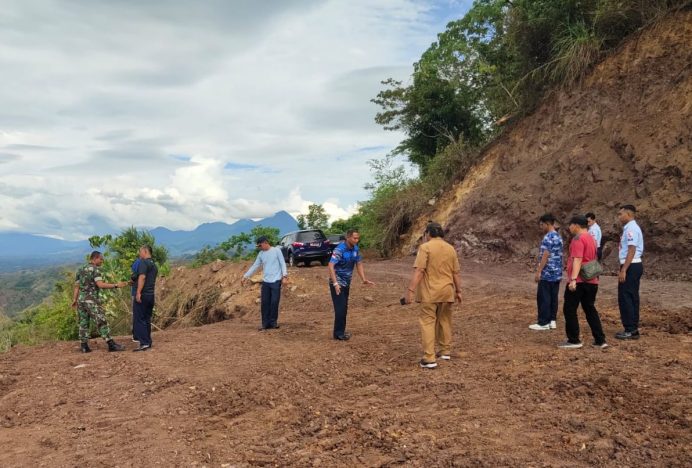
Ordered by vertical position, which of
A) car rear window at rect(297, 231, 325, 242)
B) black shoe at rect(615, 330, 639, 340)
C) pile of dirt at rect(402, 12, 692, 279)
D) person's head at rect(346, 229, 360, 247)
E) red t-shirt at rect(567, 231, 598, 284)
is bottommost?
black shoe at rect(615, 330, 639, 340)

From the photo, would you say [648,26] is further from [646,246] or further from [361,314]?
[361,314]

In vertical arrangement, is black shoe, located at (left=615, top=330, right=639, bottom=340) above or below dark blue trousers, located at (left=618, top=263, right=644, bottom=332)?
below

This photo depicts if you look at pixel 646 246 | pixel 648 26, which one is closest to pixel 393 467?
pixel 646 246

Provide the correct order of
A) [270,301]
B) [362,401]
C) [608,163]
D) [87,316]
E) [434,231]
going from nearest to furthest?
[362,401]
[434,231]
[87,316]
[270,301]
[608,163]

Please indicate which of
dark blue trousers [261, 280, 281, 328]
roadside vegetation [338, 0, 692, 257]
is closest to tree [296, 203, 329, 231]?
roadside vegetation [338, 0, 692, 257]

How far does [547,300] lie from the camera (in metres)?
7.86

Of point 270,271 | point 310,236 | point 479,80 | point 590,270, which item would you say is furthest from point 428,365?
point 479,80

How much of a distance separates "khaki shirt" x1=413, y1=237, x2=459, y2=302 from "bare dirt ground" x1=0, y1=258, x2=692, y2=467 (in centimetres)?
89

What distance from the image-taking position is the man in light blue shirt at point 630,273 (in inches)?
264

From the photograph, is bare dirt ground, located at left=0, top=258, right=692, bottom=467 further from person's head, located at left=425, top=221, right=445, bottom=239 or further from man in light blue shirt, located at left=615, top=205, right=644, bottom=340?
person's head, located at left=425, top=221, right=445, bottom=239

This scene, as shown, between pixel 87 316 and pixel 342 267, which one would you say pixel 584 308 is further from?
pixel 87 316

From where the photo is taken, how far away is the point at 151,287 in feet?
27.7

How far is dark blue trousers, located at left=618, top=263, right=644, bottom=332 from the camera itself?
22.2 ft

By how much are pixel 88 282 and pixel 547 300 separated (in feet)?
24.4
